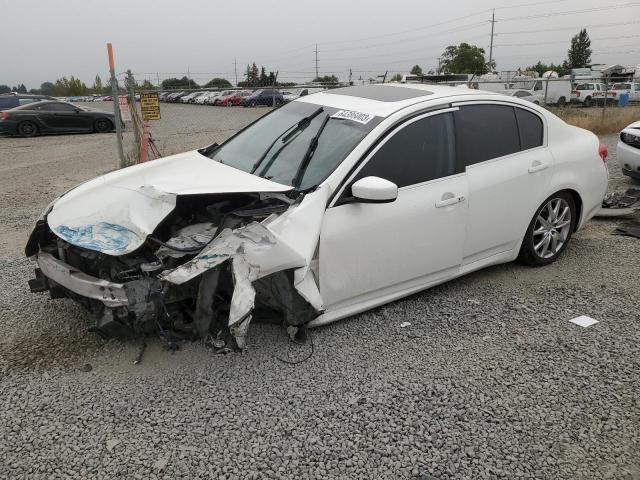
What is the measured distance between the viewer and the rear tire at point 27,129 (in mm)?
17266

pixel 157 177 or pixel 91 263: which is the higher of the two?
pixel 157 177

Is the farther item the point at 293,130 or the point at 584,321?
the point at 293,130

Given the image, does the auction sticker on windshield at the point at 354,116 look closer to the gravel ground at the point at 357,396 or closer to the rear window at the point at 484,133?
the rear window at the point at 484,133

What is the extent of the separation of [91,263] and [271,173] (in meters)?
1.33

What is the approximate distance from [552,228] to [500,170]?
97 cm

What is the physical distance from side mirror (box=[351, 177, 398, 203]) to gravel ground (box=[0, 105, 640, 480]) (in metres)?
0.94

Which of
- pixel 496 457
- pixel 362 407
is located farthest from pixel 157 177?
pixel 496 457

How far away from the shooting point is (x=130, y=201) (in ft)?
11.1

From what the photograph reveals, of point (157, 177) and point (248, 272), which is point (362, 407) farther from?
point (157, 177)

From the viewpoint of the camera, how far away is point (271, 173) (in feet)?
12.2

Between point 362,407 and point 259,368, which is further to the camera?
point 259,368

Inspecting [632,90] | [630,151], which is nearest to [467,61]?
[632,90]

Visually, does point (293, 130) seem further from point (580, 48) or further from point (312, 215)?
point (580, 48)

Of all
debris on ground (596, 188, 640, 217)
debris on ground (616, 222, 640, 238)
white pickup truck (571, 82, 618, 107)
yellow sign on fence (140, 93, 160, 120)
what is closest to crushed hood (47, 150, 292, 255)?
debris on ground (616, 222, 640, 238)
